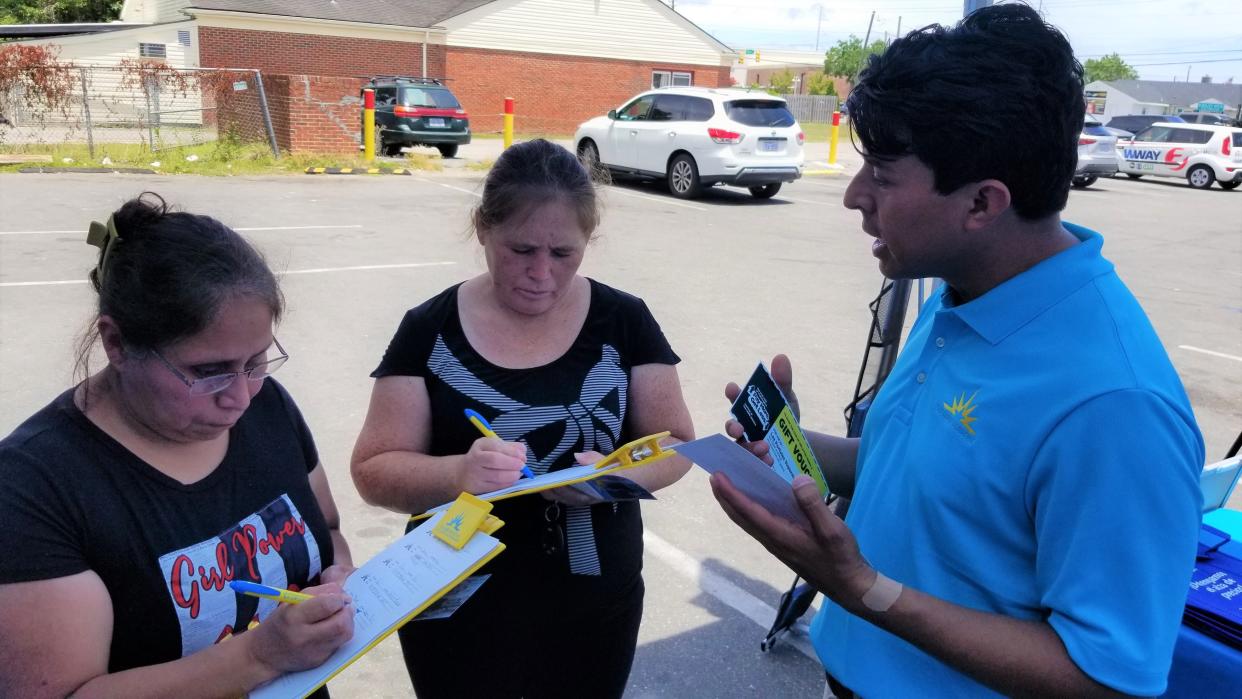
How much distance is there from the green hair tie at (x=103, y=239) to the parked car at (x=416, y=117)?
18.5 meters

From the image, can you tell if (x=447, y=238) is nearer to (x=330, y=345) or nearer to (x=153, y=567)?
(x=330, y=345)

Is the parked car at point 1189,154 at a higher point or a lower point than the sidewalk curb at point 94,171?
higher

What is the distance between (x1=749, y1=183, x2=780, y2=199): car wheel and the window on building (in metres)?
20.0

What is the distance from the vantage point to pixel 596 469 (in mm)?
1803

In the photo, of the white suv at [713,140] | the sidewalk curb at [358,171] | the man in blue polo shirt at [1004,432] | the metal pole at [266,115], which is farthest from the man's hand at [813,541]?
the metal pole at [266,115]

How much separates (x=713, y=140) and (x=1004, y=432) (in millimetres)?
13499

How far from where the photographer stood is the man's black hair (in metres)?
1.34

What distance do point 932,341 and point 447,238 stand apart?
9633 mm

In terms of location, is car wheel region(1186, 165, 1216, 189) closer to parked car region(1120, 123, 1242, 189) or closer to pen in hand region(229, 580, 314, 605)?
parked car region(1120, 123, 1242, 189)

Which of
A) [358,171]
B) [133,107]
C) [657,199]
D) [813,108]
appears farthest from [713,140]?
[813,108]

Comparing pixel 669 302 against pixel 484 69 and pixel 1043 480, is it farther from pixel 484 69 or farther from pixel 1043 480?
pixel 484 69

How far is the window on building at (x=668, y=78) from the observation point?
3472 centimetres

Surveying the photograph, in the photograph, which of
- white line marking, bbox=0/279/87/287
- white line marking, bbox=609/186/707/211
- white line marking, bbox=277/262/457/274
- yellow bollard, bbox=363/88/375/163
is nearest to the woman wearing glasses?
white line marking, bbox=0/279/87/287

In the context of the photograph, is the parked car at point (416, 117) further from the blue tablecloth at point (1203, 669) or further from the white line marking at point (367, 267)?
the blue tablecloth at point (1203, 669)
